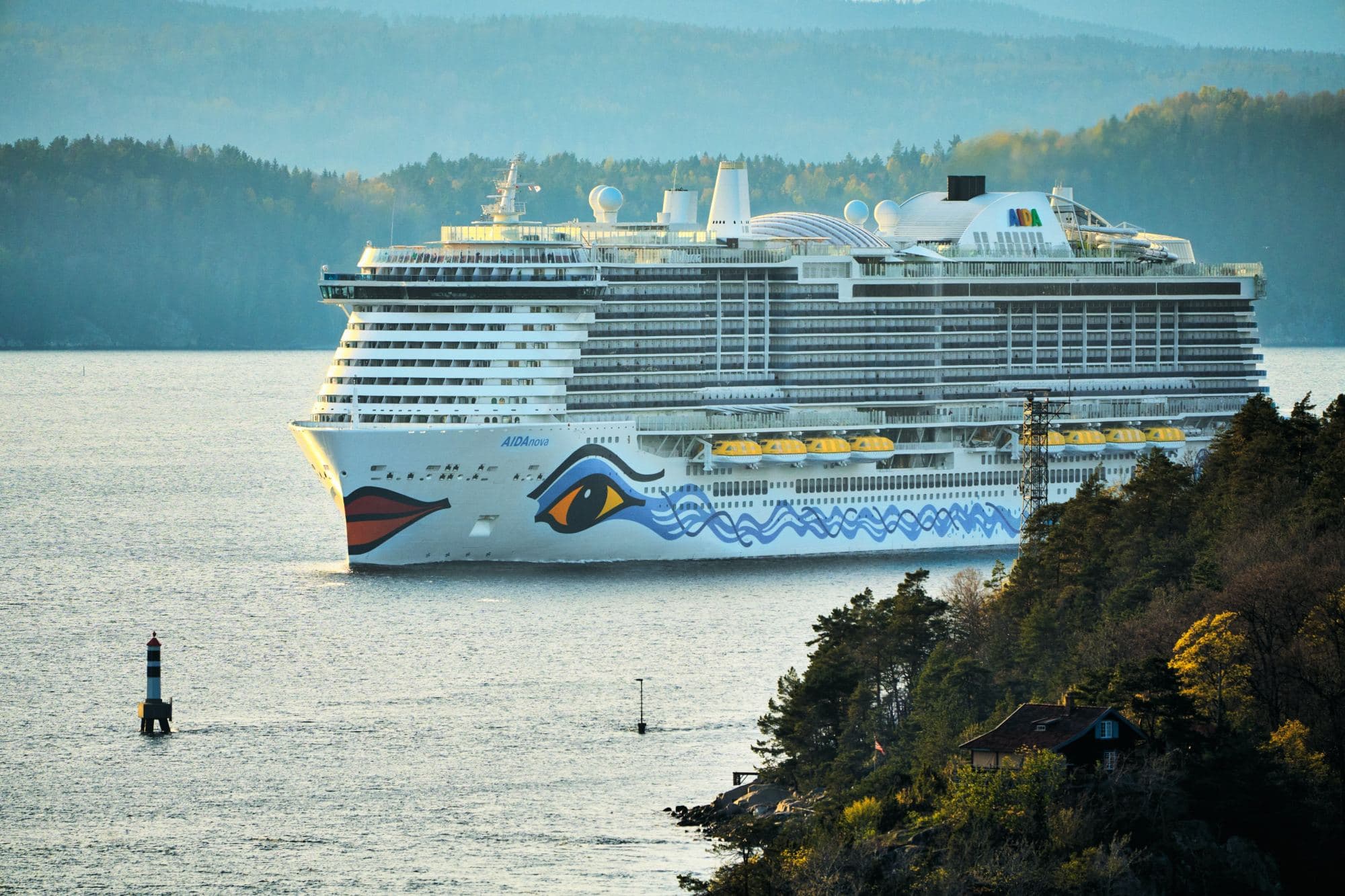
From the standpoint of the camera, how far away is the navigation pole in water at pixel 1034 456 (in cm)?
6056

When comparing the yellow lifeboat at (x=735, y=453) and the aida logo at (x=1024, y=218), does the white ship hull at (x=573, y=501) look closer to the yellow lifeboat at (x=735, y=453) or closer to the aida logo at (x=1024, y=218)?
the yellow lifeboat at (x=735, y=453)

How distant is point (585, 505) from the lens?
202ft

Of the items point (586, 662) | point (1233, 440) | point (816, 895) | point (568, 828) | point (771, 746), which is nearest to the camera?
point (816, 895)

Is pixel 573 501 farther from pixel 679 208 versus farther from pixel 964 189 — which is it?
pixel 964 189

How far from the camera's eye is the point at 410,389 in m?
60.6

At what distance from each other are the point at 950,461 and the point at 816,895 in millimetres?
35818

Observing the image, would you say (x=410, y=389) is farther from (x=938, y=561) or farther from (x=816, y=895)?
(x=816, y=895)

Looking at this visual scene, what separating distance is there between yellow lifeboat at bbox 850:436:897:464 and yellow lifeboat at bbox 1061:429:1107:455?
19.5ft

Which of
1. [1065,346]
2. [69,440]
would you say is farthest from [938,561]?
[69,440]

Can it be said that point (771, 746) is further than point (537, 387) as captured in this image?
No

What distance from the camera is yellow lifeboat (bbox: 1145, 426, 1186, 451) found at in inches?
2808

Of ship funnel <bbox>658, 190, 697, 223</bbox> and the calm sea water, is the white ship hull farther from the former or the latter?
ship funnel <bbox>658, 190, 697, 223</bbox>

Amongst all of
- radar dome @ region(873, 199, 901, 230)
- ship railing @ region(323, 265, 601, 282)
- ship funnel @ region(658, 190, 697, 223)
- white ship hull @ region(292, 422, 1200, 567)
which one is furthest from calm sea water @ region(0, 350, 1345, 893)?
radar dome @ region(873, 199, 901, 230)

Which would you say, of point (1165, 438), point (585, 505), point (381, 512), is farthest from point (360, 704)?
point (1165, 438)
